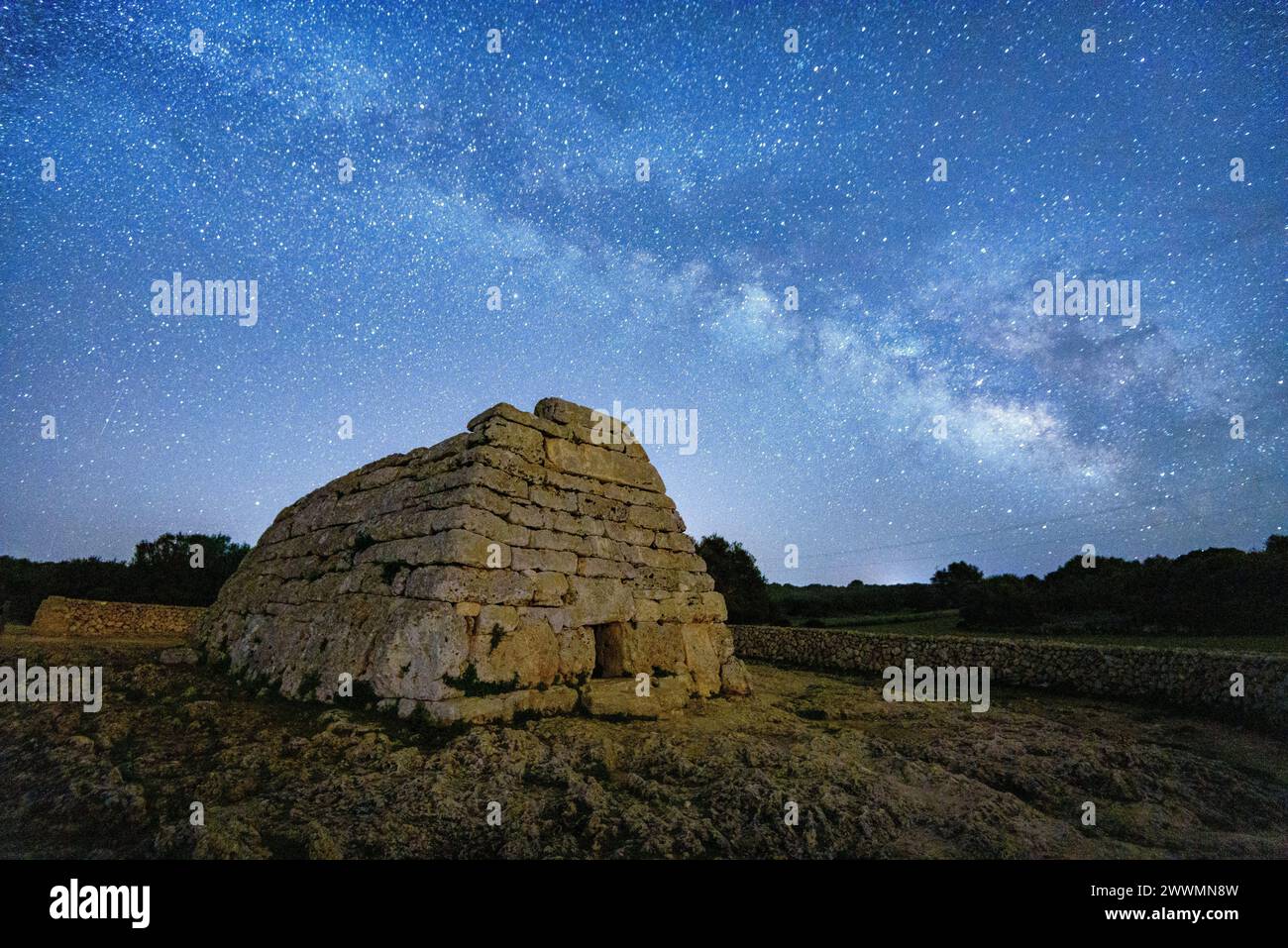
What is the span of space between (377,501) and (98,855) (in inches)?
204

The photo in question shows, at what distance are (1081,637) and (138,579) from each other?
36211 mm

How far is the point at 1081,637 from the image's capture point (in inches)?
721

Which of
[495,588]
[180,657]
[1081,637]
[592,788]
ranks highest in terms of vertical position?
[495,588]

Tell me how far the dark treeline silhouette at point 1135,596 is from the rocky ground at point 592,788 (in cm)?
760

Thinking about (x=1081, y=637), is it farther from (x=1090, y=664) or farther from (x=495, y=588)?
(x=495, y=588)

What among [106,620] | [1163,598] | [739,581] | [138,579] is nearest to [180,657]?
[106,620]

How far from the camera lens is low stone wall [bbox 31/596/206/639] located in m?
15.9

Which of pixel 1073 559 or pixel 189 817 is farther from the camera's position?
pixel 1073 559

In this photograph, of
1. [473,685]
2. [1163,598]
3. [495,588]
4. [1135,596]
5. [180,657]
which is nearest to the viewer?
[473,685]

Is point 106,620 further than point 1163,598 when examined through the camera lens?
No

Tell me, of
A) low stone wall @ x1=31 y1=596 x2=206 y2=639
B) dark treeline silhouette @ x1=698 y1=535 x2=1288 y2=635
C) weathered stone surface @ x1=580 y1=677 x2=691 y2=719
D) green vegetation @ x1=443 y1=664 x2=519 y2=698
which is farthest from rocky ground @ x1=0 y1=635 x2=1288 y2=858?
low stone wall @ x1=31 y1=596 x2=206 y2=639
